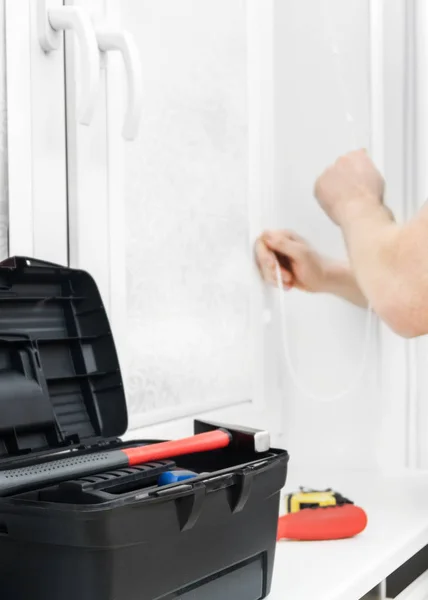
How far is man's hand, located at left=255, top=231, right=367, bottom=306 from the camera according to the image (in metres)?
1.23

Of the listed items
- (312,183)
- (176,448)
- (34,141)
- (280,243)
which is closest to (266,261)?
(280,243)

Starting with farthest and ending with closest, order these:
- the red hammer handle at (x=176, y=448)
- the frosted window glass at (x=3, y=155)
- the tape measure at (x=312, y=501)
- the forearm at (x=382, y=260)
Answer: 1. the forearm at (x=382, y=260)
2. the tape measure at (x=312, y=501)
3. the frosted window glass at (x=3, y=155)
4. the red hammer handle at (x=176, y=448)

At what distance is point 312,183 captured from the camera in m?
1.26

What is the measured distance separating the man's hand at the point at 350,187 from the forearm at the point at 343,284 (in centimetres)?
7

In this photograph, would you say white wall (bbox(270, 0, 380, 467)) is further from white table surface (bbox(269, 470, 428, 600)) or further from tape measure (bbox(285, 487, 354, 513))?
tape measure (bbox(285, 487, 354, 513))

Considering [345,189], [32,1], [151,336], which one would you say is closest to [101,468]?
[151,336]

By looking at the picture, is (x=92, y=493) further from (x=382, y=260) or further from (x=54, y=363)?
(x=382, y=260)

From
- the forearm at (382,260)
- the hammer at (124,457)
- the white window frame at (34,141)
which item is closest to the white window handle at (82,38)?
the white window frame at (34,141)

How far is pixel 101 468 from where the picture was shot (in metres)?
0.63

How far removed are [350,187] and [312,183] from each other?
76 millimetres

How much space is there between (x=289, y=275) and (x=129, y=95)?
1.61ft

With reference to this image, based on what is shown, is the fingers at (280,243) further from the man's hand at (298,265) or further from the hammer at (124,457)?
the hammer at (124,457)

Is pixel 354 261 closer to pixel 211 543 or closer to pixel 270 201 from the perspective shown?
pixel 270 201

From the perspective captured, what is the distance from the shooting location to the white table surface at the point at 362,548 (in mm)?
743
